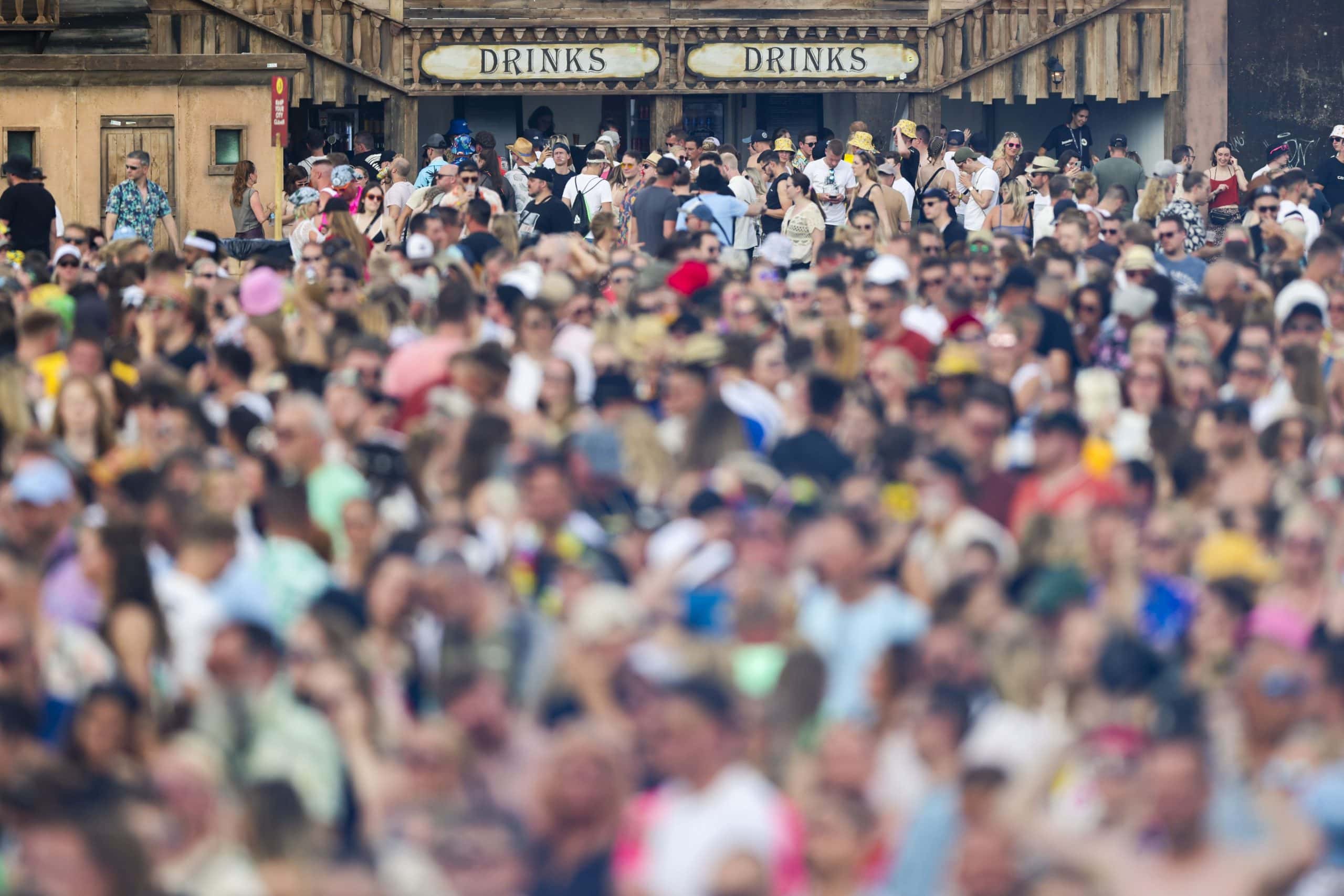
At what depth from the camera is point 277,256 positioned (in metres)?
15.1

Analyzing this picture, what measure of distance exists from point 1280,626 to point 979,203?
48.2ft

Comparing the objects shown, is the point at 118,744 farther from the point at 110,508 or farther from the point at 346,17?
the point at 346,17

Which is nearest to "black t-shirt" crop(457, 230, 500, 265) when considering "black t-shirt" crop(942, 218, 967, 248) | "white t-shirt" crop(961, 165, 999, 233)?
"black t-shirt" crop(942, 218, 967, 248)

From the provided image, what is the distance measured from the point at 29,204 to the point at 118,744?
1401 cm

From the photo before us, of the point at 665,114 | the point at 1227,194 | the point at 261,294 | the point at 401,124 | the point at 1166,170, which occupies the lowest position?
the point at 261,294

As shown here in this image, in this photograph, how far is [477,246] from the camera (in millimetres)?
15383

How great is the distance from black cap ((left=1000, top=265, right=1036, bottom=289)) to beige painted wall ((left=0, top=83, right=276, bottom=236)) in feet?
42.9

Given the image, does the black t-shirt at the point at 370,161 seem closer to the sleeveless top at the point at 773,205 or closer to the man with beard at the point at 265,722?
the sleeveless top at the point at 773,205

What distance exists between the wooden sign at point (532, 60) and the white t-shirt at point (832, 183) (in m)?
5.73

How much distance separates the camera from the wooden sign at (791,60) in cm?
2867

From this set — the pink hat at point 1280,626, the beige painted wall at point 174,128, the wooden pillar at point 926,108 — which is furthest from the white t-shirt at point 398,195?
the pink hat at point 1280,626

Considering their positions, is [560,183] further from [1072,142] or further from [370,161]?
[1072,142]

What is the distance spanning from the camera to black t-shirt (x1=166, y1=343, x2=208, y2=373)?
12.1m

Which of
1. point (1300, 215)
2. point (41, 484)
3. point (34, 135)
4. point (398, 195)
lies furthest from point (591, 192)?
point (41, 484)
